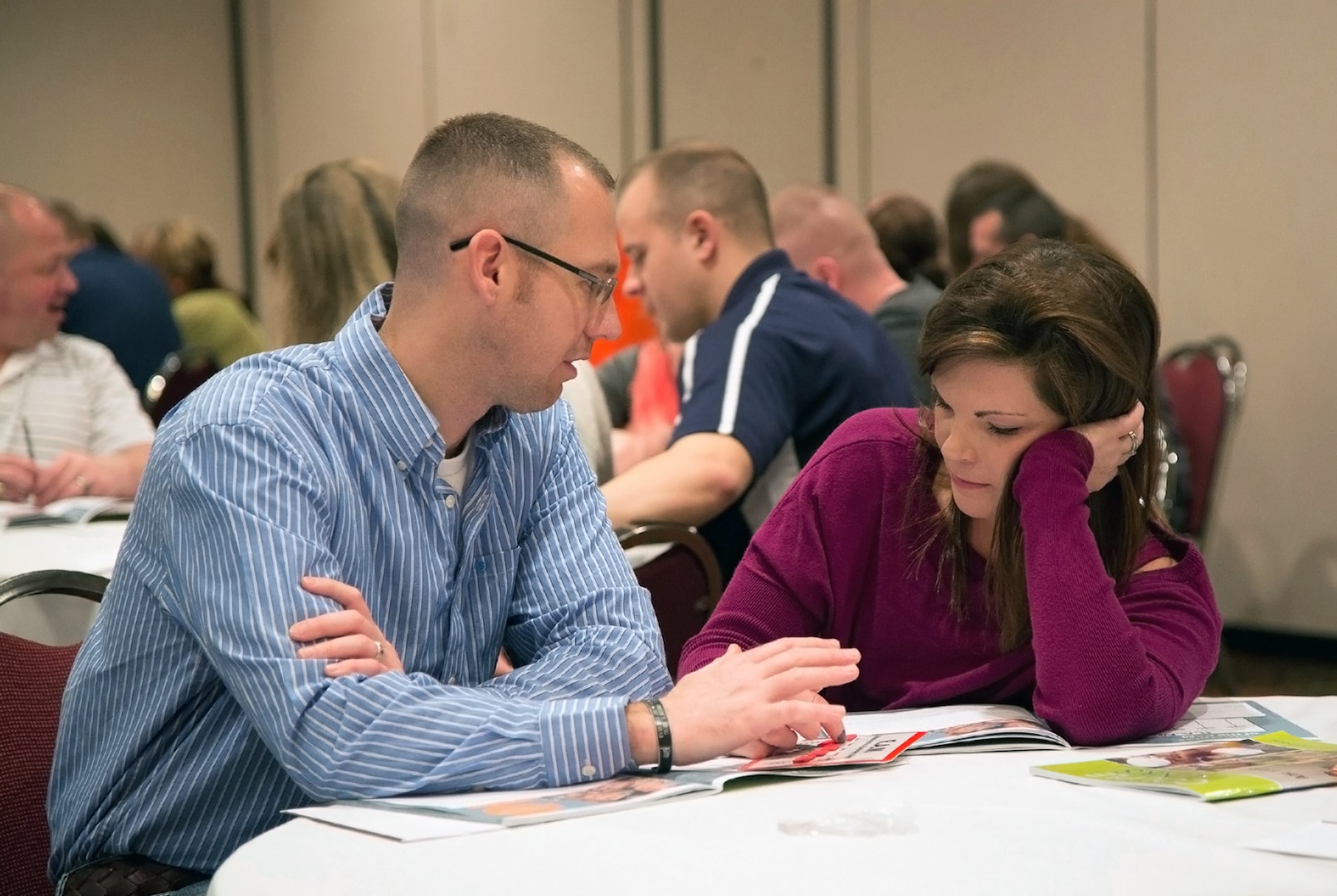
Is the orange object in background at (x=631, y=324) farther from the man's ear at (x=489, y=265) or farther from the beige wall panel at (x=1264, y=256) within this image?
the man's ear at (x=489, y=265)

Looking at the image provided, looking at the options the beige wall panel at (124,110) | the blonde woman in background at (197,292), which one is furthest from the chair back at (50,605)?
the beige wall panel at (124,110)

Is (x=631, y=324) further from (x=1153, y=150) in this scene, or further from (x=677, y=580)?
(x=677, y=580)

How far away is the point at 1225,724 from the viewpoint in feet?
5.57

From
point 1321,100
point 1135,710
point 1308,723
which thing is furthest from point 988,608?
point 1321,100

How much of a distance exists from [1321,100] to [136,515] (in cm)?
485

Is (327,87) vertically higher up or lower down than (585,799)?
higher up

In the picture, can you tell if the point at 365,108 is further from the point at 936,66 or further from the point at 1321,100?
the point at 1321,100

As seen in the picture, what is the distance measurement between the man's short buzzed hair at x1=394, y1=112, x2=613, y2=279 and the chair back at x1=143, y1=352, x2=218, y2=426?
298 cm

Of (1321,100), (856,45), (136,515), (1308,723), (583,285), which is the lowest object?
(1308,723)

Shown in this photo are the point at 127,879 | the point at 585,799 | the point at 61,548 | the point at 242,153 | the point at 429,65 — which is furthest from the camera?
the point at 242,153

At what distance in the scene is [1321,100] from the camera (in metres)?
5.18

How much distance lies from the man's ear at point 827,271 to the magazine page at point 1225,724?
2.40 metres

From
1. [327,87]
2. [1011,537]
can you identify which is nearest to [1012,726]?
[1011,537]

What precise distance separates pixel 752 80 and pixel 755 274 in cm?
414
